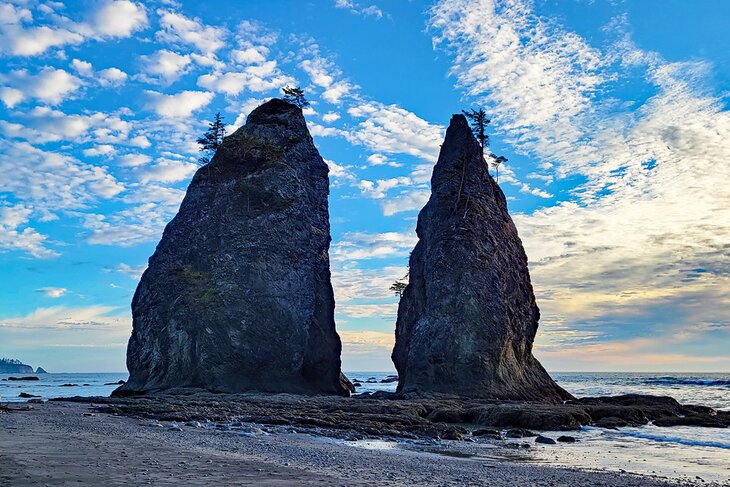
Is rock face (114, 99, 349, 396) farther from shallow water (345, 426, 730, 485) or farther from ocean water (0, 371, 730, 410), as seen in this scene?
shallow water (345, 426, 730, 485)

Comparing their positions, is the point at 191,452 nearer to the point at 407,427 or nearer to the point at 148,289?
the point at 407,427

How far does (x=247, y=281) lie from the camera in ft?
185

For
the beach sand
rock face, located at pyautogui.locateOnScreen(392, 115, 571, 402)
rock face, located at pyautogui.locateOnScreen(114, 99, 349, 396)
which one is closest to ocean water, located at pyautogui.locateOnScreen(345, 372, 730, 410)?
rock face, located at pyautogui.locateOnScreen(392, 115, 571, 402)

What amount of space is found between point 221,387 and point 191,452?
36154 millimetres

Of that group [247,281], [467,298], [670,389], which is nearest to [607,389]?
[670,389]

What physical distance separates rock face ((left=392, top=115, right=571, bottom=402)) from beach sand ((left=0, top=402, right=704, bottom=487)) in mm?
31284

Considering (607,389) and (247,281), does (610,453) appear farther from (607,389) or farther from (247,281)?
(607,389)

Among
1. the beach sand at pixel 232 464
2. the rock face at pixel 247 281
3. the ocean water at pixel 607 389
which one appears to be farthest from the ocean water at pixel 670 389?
the beach sand at pixel 232 464

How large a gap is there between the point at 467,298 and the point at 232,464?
4145cm

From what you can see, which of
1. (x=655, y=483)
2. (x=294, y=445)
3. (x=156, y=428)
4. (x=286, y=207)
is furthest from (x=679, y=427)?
(x=286, y=207)

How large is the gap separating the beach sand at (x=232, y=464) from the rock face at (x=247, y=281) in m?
32.4

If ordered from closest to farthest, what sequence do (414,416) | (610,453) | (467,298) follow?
1. (610,453)
2. (414,416)
3. (467,298)

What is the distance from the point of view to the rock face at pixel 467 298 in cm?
5050

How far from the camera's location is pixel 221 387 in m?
50.0
